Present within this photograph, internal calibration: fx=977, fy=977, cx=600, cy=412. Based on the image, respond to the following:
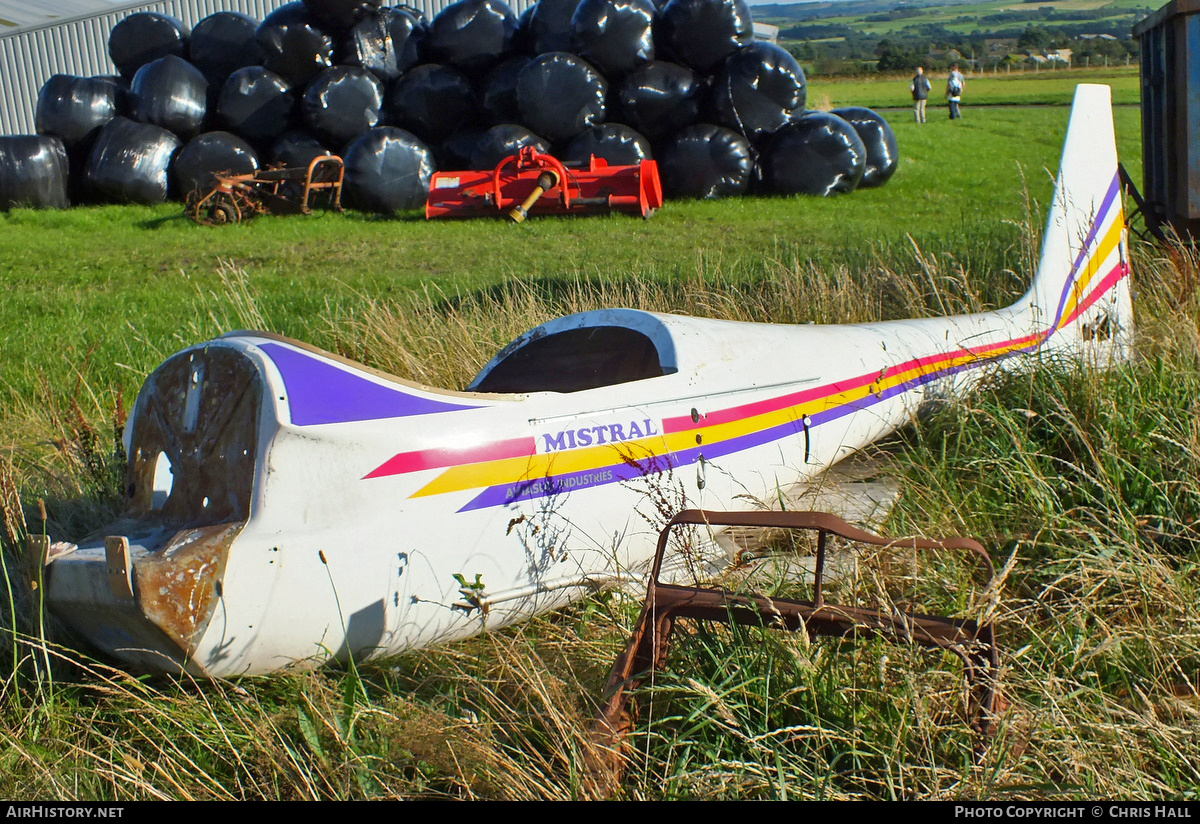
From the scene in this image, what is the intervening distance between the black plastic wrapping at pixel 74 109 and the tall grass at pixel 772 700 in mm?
12211

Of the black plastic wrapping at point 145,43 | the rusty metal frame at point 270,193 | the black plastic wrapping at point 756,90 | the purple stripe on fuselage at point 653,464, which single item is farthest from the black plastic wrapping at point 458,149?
the purple stripe on fuselage at point 653,464

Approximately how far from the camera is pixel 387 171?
12578 mm

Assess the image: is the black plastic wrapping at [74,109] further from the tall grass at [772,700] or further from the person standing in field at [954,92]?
the person standing in field at [954,92]

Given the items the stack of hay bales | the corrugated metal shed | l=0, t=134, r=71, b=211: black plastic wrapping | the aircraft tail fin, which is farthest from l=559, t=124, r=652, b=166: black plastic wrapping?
the corrugated metal shed

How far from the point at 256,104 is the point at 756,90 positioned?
6.99 metres

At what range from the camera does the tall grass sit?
226cm

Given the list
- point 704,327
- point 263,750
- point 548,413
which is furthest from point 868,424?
point 263,750

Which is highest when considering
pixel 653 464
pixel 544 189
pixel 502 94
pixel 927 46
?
pixel 927 46

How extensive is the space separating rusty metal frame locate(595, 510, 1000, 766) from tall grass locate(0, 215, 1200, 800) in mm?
59

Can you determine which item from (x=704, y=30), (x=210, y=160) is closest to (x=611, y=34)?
(x=704, y=30)

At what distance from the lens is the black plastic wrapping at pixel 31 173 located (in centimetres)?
1363

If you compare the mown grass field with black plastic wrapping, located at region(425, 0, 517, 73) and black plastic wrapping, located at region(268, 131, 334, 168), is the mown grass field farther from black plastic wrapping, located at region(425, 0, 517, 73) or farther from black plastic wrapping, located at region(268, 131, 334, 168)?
black plastic wrapping, located at region(425, 0, 517, 73)

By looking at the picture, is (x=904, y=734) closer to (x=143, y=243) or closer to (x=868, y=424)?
(x=868, y=424)

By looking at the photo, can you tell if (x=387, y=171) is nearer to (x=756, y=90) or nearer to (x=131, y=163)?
(x=131, y=163)
